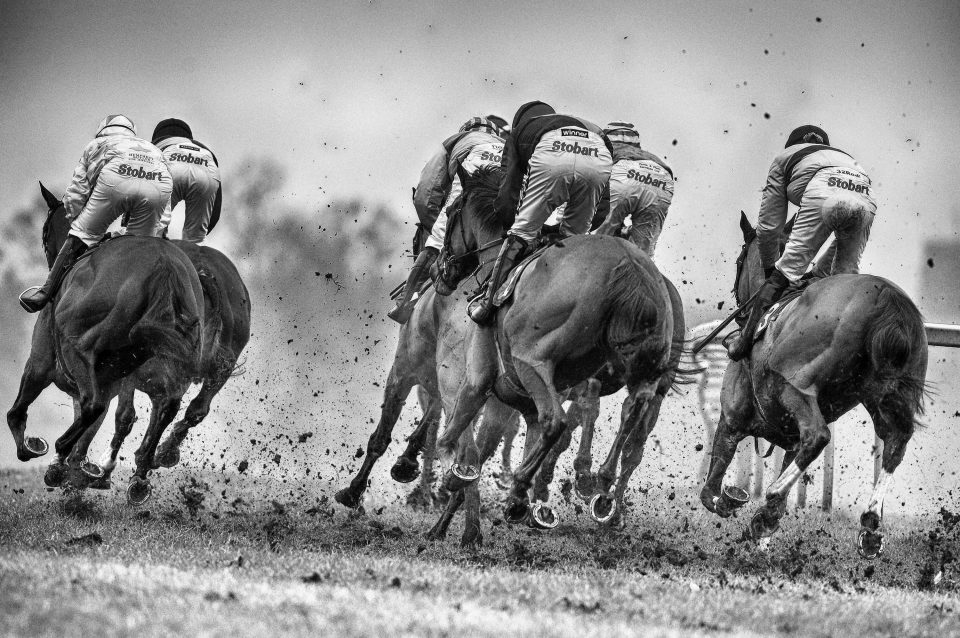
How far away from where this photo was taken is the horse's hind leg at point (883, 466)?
872 cm

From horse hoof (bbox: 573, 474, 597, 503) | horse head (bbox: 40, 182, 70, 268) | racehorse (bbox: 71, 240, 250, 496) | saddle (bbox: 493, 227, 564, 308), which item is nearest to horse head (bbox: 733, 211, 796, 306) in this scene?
horse hoof (bbox: 573, 474, 597, 503)

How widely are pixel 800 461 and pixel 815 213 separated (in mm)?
2059

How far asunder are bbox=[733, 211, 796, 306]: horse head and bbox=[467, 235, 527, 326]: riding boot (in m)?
2.56

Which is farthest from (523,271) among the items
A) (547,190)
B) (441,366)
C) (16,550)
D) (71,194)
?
(71,194)

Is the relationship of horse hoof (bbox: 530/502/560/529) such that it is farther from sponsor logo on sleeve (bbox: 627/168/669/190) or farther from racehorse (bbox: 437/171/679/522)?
sponsor logo on sleeve (bbox: 627/168/669/190)

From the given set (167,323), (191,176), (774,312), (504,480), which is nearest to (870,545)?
(774,312)

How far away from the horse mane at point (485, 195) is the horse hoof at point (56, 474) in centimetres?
354

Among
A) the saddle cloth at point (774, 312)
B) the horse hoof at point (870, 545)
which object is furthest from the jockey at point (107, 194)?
the horse hoof at point (870, 545)

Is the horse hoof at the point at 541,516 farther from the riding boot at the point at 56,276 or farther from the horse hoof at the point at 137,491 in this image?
the riding boot at the point at 56,276

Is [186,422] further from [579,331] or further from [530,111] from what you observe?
[579,331]

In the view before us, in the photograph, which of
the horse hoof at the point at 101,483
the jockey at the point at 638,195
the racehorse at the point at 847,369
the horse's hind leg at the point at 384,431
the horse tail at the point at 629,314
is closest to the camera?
the horse tail at the point at 629,314

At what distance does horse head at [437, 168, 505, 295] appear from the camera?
32.3ft

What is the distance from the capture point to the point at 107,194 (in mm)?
10359

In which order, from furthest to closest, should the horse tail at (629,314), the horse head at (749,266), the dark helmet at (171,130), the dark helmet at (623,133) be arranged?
1. the dark helmet at (171,130)
2. the dark helmet at (623,133)
3. the horse head at (749,266)
4. the horse tail at (629,314)
